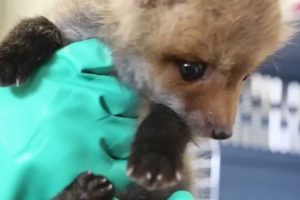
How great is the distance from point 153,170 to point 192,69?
21 centimetres

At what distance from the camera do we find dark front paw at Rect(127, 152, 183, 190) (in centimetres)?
123

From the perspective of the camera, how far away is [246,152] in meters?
2.12

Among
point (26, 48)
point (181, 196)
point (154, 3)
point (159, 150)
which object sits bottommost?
point (181, 196)

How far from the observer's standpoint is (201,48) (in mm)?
1227

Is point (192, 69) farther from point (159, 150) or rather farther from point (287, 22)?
point (287, 22)

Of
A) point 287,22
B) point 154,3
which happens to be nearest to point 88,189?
point 154,3

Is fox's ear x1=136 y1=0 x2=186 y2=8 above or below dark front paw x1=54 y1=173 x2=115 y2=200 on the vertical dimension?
above

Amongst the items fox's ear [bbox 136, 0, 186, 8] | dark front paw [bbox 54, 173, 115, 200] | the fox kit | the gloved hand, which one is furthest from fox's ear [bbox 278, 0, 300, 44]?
dark front paw [bbox 54, 173, 115, 200]

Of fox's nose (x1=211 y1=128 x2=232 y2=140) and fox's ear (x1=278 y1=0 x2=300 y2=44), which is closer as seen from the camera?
fox's nose (x1=211 y1=128 x2=232 y2=140)

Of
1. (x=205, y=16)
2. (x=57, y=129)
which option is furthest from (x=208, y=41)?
(x=57, y=129)

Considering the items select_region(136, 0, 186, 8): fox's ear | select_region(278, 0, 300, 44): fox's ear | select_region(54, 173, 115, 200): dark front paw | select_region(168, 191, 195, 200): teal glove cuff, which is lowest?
select_region(168, 191, 195, 200): teal glove cuff

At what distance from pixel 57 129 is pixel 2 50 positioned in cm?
26

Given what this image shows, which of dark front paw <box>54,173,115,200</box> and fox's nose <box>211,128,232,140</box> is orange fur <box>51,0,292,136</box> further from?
dark front paw <box>54,173,115,200</box>

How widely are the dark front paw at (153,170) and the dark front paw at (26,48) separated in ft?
1.05
